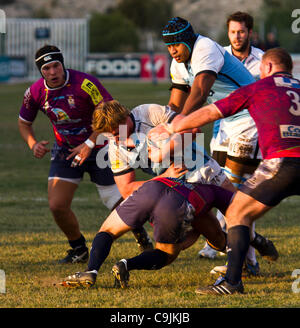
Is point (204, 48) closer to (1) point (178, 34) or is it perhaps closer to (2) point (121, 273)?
(1) point (178, 34)

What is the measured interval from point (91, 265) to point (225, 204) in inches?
49.7

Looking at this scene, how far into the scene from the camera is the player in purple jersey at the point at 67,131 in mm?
7180

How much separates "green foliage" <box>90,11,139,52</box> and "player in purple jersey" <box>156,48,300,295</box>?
62.9 meters

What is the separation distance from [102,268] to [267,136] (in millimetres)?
2346

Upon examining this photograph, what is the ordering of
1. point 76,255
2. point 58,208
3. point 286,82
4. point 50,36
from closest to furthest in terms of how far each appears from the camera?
1. point 286,82
2. point 58,208
3. point 76,255
4. point 50,36

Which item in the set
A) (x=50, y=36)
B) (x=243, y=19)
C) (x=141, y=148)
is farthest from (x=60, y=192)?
(x=50, y=36)

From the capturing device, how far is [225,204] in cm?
614

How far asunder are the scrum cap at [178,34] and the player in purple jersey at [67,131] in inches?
45.0

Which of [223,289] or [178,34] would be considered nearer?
[223,289]

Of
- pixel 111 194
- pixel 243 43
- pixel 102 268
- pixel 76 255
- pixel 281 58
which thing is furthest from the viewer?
pixel 243 43

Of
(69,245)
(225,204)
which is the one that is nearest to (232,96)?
(225,204)

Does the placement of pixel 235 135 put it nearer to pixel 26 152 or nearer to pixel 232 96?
pixel 232 96

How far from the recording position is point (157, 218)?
589cm

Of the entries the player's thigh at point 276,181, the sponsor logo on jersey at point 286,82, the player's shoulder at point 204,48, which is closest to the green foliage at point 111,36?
the player's shoulder at point 204,48
